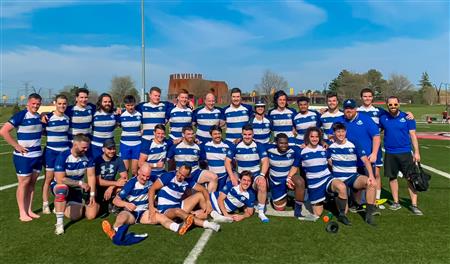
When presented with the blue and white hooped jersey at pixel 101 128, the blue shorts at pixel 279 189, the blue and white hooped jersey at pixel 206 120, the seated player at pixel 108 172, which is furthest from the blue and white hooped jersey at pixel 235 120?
the blue and white hooped jersey at pixel 101 128

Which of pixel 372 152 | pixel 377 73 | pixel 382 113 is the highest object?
pixel 377 73

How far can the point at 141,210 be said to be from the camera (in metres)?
5.24

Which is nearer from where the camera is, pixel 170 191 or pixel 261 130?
pixel 170 191

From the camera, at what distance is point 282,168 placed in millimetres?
5926

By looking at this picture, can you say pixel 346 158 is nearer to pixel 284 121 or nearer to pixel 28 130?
pixel 284 121

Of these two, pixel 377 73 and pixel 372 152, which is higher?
pixel 377 73

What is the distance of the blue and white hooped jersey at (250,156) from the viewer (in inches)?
233

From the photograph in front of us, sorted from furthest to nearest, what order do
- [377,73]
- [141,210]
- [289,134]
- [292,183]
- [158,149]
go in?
[377,73] < [289,134] < [158,149] < [292,183] < [141,210]

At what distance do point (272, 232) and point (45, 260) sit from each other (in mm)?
2719

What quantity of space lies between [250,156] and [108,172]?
7.52 ft

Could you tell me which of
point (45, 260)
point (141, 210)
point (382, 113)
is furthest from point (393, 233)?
point (45, 260)

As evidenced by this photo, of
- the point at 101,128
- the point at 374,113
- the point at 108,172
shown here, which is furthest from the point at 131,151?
the point at 374,113

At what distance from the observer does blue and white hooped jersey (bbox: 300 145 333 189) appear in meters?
5.54

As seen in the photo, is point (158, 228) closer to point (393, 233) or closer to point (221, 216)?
point (221, 216)
